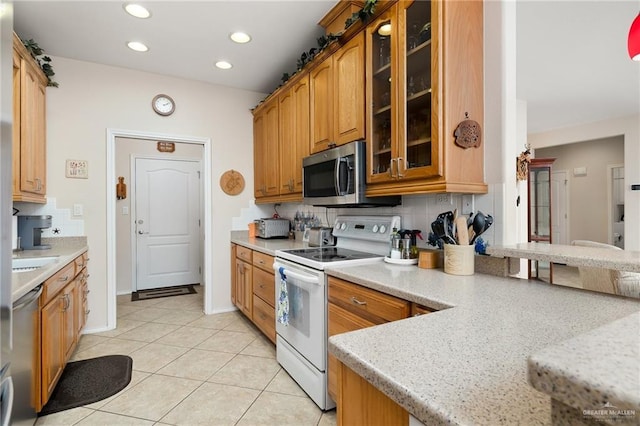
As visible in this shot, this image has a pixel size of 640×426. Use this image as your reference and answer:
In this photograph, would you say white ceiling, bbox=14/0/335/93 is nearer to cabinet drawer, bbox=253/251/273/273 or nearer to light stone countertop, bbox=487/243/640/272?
cabinet drawer, bbox=253/251/273/273

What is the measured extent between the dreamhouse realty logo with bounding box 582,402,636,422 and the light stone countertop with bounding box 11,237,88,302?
5.75 ft

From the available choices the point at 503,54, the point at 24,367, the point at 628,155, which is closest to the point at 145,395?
the point at 24,367

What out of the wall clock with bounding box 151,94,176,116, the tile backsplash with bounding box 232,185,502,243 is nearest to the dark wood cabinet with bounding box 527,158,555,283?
the tile backsplash with bounding box 232,185,502,243

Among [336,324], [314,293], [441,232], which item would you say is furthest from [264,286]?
[441,232]

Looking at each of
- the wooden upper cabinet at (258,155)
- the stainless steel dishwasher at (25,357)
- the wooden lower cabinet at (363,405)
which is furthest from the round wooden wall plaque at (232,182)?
the wooden lower cabinet at (363,405)

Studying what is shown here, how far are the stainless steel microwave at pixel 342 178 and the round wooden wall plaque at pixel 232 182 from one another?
4.80 ft

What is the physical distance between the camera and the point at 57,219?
293 centimetres

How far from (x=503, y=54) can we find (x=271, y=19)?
1625mm

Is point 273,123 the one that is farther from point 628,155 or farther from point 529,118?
point 628,155

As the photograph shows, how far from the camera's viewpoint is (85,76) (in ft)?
9.99

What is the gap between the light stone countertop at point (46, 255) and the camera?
1416 mm

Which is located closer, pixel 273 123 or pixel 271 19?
pixel 271 19

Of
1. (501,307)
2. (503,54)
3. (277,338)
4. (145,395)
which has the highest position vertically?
(503,54)

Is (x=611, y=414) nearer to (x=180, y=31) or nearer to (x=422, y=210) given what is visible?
(x=422, y=210)
